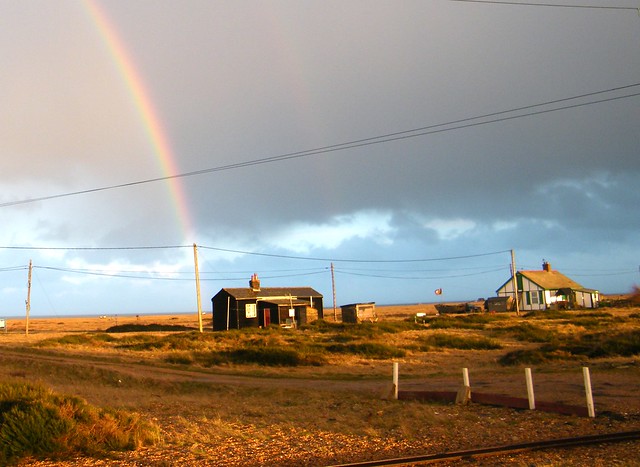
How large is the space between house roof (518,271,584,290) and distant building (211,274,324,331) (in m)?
37.7

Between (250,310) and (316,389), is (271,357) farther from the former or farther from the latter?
(250,310)

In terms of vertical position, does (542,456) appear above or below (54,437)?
below

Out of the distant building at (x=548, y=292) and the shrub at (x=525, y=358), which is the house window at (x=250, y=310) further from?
the distant building at (x=548, y=292)

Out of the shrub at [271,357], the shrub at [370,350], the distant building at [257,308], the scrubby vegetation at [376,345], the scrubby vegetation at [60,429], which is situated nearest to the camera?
the scrubby vegetation at [60,429]

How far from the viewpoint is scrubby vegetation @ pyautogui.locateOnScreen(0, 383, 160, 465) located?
10047 millimetres

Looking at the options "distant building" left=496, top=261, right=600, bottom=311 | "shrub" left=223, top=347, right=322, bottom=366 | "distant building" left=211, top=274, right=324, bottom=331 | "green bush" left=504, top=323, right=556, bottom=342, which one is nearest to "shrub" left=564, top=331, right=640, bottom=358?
"green bush" left=504, top=323, right=556, bottom=342

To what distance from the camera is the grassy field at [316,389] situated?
36.7ft

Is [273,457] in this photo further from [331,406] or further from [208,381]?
[208,381]

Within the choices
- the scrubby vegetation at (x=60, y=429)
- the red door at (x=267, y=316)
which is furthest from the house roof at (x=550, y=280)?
the scrubby vegetation at (x=60, y=429)

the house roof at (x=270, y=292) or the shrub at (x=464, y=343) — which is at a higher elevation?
the house roof at (x=270, y=292)

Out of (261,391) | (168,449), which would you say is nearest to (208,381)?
(261,391)

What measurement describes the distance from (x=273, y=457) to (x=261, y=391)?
11389mm

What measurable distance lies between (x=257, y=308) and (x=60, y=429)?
5090 cm

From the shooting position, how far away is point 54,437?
33.8 ft
